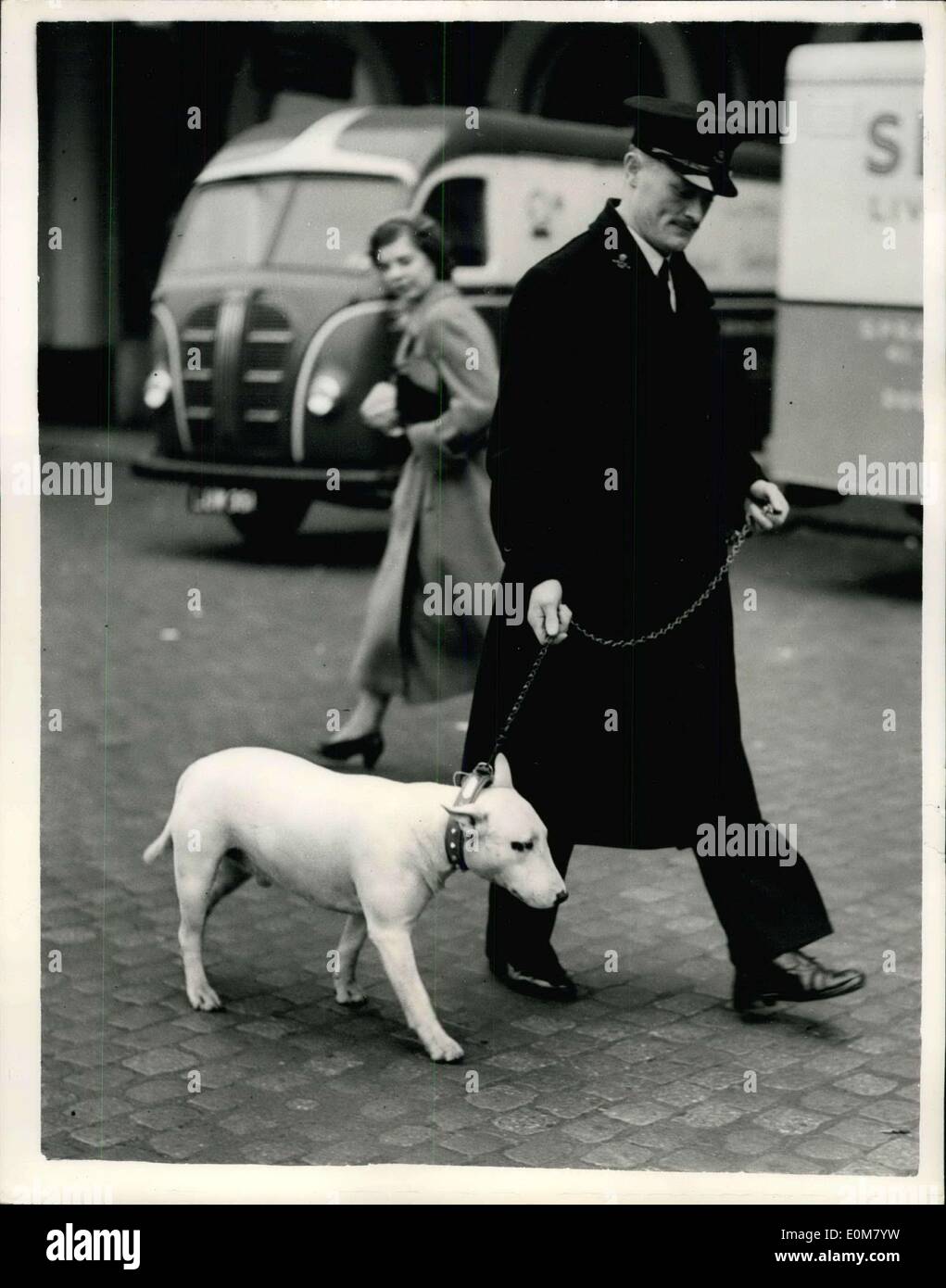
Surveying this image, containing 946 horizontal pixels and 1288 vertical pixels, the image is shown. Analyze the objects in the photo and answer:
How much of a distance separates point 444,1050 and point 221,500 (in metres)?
9.04

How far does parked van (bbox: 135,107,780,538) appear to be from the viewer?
12852mm

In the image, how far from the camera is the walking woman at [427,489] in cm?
718

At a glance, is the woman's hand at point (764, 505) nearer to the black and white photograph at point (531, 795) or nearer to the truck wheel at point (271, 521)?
the black and white photograph at point (531, 795)

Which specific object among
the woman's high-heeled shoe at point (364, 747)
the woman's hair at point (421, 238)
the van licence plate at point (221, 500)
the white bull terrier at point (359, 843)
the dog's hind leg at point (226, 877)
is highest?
the woman's hair at point (421, 238)

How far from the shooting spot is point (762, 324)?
15.6 metres

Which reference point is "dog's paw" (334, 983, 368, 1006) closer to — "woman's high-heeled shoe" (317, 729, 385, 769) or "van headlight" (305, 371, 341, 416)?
"woman's high-heeled shoe" (317, 729, 385, 769)

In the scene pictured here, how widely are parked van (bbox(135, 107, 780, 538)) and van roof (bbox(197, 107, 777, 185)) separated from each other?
0.01 m

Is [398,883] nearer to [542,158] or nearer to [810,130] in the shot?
[810,130]

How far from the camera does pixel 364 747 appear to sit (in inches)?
310

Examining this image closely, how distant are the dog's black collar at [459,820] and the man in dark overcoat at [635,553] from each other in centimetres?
44

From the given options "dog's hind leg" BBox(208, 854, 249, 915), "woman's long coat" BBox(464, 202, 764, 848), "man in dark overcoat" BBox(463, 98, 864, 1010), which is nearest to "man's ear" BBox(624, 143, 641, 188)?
"man in dark overcoat" BBox(463, 98, 864, 1010)

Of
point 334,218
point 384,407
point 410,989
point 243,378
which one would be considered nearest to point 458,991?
point 410,989

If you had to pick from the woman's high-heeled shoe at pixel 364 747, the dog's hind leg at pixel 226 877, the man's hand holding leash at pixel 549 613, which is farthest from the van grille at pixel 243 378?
the man's hand holding leash at pixel 549 613

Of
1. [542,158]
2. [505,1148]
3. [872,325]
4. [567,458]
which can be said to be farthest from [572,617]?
[542,158]
